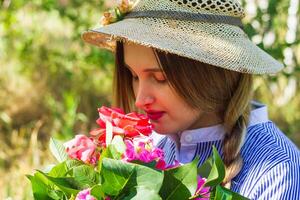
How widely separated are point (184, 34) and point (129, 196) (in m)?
0.64

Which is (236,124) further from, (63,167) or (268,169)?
(63,167)

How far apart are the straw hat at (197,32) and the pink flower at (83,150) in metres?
0.41

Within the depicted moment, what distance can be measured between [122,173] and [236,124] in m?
0.73

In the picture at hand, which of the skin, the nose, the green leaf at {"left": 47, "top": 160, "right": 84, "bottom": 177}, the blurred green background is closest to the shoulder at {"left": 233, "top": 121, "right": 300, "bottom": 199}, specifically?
the skin

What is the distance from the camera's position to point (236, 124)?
5.96 ft

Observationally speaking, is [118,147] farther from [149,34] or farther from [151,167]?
[149,34]

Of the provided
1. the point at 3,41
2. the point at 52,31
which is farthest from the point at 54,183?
the point at 52,31

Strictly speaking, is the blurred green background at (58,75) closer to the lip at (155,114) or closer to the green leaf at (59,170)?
the lip at (155,114)

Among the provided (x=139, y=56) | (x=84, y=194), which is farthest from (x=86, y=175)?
(x=139, y=56)

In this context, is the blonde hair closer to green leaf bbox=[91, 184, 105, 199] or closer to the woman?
the woman

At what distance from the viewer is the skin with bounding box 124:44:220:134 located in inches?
66.4

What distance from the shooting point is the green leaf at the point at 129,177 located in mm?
1140

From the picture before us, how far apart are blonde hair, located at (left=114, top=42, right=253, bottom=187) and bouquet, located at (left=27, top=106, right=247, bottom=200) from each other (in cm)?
39

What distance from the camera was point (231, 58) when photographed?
1656 millimetres
